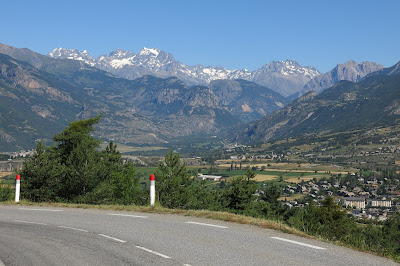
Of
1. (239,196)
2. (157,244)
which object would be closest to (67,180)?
(157,244)

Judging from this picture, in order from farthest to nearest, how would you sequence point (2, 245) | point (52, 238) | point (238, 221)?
point (238, 221)
point (52, 238)
point (2, 245)

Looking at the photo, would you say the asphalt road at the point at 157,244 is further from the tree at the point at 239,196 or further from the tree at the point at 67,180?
the tree at the point at 239,196

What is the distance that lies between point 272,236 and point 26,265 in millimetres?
7239

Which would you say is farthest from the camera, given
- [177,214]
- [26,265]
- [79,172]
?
[79,172]

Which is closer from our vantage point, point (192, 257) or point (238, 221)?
point (192, 257)

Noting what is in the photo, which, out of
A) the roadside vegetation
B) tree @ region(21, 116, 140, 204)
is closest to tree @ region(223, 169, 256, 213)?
the roadside vegetation

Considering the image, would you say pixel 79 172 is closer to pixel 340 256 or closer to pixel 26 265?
pixel 26 265

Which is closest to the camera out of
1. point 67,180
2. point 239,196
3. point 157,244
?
point 157,244

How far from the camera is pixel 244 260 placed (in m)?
10.6

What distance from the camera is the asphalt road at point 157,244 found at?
10.7m

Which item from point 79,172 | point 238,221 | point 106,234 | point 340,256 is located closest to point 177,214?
point 238,221

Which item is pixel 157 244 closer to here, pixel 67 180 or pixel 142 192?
pixel 67 180

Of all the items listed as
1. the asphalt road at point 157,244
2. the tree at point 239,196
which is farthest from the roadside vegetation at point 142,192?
the asphalt road at point 157,244

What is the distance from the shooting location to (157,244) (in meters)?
12.4
